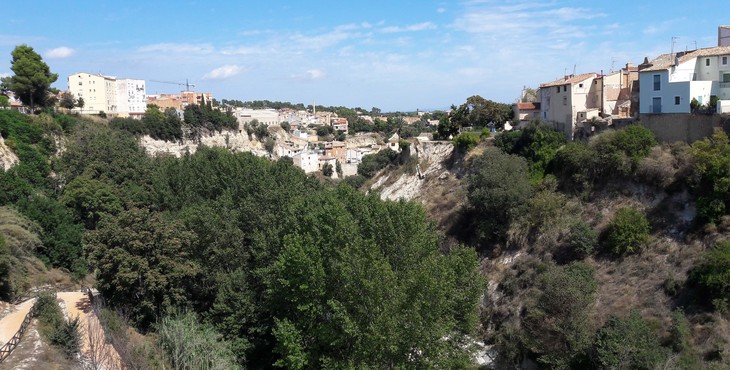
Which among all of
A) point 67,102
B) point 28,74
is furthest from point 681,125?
point 67,102

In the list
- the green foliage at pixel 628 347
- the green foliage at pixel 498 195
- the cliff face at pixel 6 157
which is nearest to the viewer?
the green foliage at pixel 628 347

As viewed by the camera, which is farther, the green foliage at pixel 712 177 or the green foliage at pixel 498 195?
the green foliage at pixel 498 195

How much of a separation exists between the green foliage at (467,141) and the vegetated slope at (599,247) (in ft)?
12.4

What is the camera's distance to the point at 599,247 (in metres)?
25.4

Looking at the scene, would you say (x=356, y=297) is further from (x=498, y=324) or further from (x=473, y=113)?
(x=473, y=113)

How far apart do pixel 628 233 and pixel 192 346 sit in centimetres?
1811

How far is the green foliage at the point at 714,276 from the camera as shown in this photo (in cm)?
1934

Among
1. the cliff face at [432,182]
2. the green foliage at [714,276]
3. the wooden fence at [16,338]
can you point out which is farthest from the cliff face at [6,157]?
the green foliage at [714,276]

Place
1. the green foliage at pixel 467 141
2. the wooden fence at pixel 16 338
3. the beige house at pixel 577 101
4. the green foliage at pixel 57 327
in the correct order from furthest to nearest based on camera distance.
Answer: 1. the green foliage at pixel 467 141
2. the beige house at pixel 577 101
3. the green foliage at pixel 57 327
4. the wooden fence at pixel 16 338

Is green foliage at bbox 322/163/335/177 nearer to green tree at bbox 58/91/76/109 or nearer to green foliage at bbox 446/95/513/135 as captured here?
green tree at bbox 58/91/76/109

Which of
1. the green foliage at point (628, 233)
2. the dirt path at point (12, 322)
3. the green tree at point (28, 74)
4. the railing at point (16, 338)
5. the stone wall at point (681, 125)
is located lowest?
the dirt path at point (12, 322)

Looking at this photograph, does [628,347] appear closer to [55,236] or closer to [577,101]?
[577,101]

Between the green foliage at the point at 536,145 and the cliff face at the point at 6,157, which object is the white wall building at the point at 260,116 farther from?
the green foliage at the point at 536,145

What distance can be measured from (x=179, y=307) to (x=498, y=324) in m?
13.3
